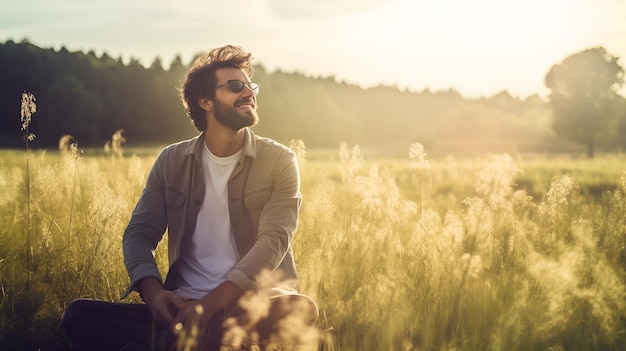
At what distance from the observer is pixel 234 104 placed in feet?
13.7

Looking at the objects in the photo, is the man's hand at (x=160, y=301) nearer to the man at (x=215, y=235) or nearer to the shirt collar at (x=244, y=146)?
the man at (x=215, y=235)

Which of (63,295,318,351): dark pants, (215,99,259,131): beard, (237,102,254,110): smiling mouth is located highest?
(237,102,254,110): smiling mouth

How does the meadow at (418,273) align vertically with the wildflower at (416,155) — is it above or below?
below

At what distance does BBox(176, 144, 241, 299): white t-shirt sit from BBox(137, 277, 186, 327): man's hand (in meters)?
0.29

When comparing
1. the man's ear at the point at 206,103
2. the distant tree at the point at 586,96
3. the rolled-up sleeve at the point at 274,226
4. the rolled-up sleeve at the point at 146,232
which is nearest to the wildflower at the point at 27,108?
the rolled-up sleeve at the point at 146,232

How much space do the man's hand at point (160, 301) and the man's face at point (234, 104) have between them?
3.84 ft

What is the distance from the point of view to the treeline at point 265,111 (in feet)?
189

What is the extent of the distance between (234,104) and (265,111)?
216 ft

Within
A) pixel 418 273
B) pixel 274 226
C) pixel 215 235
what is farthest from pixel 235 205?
pixel 418 273

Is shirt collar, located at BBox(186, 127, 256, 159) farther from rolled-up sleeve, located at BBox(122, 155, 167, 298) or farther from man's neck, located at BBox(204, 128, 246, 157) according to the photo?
rolled-up sleeve, located at BBox(122, 155, 167, 298)

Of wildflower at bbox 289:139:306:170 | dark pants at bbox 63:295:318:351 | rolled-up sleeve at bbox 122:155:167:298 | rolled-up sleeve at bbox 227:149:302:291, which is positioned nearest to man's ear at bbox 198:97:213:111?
rolled-up sleeve at bbox 122:155:167:298

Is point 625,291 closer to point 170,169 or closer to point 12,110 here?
point 170,169

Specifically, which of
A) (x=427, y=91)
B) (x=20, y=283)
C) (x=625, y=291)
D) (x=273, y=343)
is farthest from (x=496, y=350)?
(x=427, y=91)

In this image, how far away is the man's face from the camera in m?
4.13
